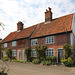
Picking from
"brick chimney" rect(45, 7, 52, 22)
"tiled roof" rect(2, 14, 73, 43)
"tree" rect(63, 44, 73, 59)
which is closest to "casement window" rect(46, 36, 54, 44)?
"tiled roof" rect(2, 14, 73, 43)

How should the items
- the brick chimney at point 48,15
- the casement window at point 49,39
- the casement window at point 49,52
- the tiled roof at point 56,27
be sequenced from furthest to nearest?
1. the brick chimney at point 48,15
2. the casement window at point 49,39
3. the casement window at point 49,52
4. the tiled roof at point 56,27

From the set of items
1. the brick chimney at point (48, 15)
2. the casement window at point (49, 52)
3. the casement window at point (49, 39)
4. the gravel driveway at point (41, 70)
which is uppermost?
the brick chimney at point (48, 15)

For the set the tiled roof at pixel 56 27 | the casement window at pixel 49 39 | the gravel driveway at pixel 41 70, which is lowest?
the gravel driveway at pixel 41 70

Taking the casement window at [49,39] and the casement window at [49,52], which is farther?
the casement window at [49,39]

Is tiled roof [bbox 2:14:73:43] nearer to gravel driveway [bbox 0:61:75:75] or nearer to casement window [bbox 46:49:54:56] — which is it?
casement window [bbox 46:49:54:56]

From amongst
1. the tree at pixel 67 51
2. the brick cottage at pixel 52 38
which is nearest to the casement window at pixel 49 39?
the brick cottage at pixel 52 38

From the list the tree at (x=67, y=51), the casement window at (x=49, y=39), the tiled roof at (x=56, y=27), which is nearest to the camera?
the tree at (x=67, y=51)

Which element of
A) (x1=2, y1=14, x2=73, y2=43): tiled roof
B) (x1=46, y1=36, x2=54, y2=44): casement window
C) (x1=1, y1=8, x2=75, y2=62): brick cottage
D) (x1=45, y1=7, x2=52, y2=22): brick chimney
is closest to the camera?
(x1=1, y1=8, x2=75, y2=62): brick cottage

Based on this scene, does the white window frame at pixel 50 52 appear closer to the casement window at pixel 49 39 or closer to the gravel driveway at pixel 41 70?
the casement window at pixel 49 39

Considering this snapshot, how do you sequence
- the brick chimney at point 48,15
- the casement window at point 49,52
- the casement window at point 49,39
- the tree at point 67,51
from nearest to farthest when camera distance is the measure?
the tree at point 67,51
the casement window at point 49,52
the casement window at point 49,39
the brick chimney at point 48,15

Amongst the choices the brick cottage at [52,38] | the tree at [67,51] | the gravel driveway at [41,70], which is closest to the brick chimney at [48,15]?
the brick cottage at [52,38]

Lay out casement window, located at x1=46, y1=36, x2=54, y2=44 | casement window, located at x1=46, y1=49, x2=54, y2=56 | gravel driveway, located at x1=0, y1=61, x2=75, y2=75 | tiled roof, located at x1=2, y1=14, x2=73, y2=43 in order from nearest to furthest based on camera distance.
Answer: gravel driveway, located at x1=0, y1=61, x2=75, y2=75
tiled roof, located at x1=2, y1=14, x2=73, y2=43
casement window, located at x1=46, y1=49, x2=54, y2=56
casement window, located at x1=46, y1=36, x2=54, y2=44

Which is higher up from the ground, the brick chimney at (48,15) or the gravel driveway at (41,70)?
the brick chimney at (48,15)

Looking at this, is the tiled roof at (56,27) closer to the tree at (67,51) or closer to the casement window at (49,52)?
the tree at (67,51)
